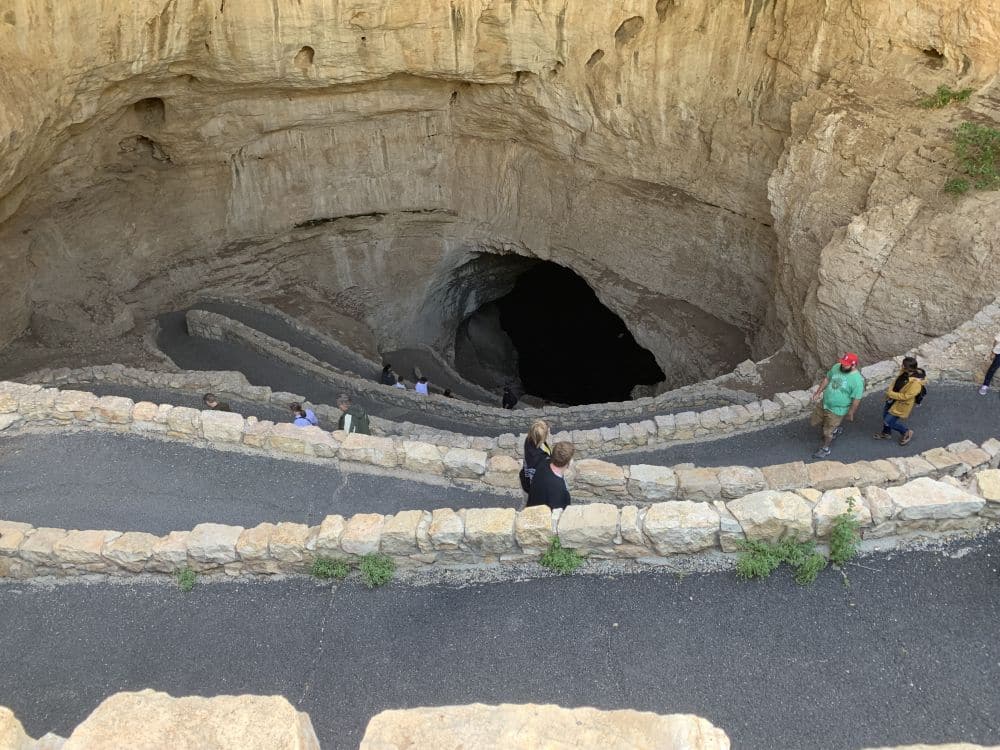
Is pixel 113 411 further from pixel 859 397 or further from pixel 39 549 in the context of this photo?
pixel 859 397

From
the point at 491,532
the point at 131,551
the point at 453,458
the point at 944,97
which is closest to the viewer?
the point at 491,532

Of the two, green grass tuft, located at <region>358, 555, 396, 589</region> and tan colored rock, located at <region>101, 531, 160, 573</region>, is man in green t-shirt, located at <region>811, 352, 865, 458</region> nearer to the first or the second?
green grass tuft, located at <region>358, 555, 396, 589</region>

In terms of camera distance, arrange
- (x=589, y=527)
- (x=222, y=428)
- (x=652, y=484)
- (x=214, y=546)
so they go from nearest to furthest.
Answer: (x=589, y=527)
(x=214, y=546)
(x=652, y=484)
(x=222, y=428)

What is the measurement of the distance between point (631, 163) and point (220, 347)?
9.64m

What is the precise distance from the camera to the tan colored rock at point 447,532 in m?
5.56

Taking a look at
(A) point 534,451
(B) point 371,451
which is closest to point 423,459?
(B) point 371,451

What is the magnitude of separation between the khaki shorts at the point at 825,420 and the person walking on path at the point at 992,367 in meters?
1.68

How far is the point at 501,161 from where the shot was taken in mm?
16750

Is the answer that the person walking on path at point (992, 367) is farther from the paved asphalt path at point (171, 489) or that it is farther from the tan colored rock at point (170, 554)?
the tan colored rock at point (170, 554)

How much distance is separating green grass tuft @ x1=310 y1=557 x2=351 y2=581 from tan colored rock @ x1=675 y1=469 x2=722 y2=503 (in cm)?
318

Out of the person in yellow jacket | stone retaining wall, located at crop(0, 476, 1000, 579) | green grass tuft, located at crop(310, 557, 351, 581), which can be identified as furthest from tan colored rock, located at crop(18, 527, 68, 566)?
the person in yellow jacket

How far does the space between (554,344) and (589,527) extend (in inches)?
640

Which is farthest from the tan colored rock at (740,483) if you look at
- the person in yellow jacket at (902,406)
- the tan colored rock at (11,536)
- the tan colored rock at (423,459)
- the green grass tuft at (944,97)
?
the green grass tuft at (944,97)

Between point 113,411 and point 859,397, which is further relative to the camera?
point 113,411
